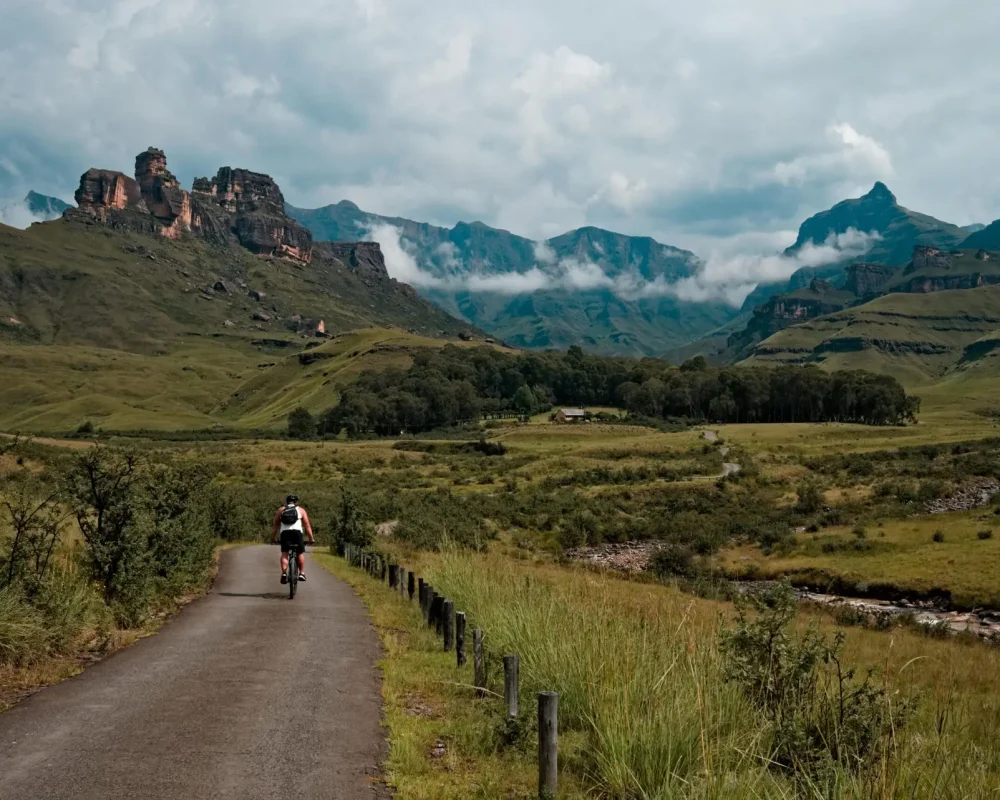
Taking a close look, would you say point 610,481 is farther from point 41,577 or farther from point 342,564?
point 41,577

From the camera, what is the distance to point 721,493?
68.8 metres

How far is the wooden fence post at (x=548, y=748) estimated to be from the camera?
6.40m

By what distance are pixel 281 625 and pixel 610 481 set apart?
229ft

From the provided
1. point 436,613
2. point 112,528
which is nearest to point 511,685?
point 436,613

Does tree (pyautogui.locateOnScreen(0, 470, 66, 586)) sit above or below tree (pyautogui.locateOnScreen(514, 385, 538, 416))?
below

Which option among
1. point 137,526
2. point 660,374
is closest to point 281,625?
point 137,526

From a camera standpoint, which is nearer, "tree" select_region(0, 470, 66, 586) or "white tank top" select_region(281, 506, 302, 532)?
"tree" select_region(0, 470, 66, 586)

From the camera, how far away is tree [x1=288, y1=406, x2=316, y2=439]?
156 m

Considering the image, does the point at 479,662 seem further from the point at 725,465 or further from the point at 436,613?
the point at 725,465

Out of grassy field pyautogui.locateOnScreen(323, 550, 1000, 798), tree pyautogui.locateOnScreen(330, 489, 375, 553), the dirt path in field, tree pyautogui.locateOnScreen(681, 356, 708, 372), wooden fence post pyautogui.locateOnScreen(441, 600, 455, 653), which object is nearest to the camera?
grassy field pyautogui.locateOnScreen(323, 550, 1000, 798)

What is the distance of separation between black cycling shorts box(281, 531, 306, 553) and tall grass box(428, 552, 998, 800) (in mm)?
7940

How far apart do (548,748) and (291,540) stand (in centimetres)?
1216

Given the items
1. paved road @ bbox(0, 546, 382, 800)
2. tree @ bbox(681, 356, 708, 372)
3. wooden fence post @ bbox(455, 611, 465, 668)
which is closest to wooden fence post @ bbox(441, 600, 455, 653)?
paved road @ bbox(0, 546, 382, 800)

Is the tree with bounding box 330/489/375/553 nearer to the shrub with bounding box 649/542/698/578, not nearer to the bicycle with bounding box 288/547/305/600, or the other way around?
the bicycle with bounding box 288/547/305/600
